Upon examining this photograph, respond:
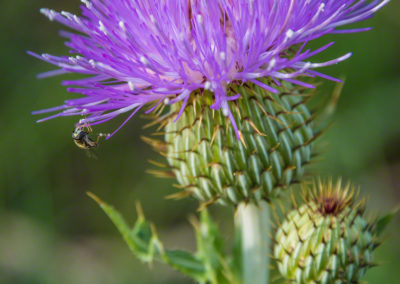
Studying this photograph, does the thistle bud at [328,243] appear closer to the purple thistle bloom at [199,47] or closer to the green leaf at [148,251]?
the green leaf at [148,251]

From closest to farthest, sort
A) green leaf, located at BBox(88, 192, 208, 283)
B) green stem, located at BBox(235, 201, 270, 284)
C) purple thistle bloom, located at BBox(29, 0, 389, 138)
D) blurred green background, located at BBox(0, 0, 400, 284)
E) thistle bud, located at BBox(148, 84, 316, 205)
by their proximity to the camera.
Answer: purple thistle bloom, located at BBox(29, 0, 389, 138)
thistle bud, located at BBox(148, 84, 316, 205)
green leaf, located at BBox(88, 192, 208, 283)
green stem, located at BBox(235, 201, 270, 284)
blurred green background, located at BBox(0, 0, 400, 284)

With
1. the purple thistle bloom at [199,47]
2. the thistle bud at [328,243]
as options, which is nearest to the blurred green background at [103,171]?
the thistle bud at [328,243]

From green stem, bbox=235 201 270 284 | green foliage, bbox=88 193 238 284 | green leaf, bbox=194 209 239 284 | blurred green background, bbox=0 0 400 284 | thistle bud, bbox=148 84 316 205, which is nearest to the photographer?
thistle bud, bbox=148 84 316 205

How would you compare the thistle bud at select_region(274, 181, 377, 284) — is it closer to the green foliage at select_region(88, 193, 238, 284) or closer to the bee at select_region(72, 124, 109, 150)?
the green foliage at select_region(88, 193, 238, 284)

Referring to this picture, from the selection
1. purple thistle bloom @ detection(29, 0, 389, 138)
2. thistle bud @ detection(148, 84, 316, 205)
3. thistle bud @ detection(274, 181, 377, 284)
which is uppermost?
purple thistle bloom @ detection(29, 0, 389, 138)

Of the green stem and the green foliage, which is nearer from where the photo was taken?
the green foliage

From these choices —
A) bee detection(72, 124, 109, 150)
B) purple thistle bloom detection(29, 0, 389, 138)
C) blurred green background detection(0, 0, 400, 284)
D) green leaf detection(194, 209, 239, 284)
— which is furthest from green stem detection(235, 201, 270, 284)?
blurred green background detection(0, 0, 400, 284)

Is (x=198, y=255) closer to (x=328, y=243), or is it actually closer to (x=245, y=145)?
(x=328, y=243)
